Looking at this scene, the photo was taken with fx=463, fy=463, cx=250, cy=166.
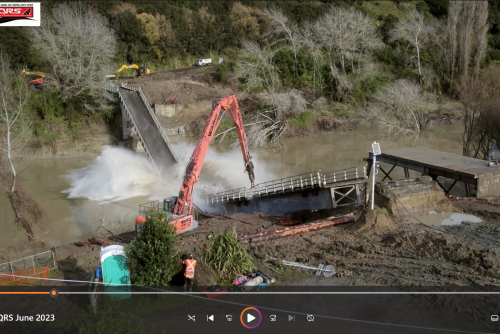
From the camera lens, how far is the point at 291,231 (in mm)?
18453

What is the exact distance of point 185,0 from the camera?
7888 cm

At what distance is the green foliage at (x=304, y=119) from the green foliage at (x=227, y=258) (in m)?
39.6

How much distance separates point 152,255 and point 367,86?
50351mm

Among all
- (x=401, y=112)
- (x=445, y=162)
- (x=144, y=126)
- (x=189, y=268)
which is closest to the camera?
(x=189, y=268)

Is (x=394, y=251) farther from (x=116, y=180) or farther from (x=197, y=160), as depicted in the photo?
(x=116, y=180)

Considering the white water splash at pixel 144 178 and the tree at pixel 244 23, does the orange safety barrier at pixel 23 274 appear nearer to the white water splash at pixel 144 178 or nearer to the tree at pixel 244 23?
the white water splash at pixel 144 178

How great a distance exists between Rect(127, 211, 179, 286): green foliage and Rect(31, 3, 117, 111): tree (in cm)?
3717

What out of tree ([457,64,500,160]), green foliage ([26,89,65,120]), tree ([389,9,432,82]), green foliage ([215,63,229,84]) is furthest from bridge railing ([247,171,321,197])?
tree ([389,9,432,82])

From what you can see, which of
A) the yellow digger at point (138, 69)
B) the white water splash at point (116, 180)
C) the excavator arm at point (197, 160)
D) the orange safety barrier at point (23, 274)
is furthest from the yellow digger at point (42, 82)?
the orange safety barrier at point (23, 274)

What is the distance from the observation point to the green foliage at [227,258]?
543 inches

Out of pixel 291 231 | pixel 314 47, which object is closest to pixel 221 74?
pixel 314 47

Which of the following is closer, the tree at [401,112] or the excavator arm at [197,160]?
the excavator arm at [197,160]

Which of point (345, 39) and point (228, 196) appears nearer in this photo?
point (228, 196)

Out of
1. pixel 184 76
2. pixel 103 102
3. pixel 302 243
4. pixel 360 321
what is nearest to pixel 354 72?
pixel 184 76
